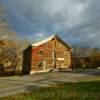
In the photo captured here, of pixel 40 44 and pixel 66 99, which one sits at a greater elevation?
pixel 40 44

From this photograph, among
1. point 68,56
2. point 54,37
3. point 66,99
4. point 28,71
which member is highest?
point 54,37

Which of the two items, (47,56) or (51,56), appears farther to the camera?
(51,56)

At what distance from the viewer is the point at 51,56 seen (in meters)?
50.0

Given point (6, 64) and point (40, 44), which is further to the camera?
point (6, 64)

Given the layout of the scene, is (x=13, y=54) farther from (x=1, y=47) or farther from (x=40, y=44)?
(x=40, y=44)

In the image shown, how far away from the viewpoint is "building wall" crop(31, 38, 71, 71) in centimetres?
4825

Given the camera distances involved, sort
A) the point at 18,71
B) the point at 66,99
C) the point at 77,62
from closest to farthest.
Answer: the point at 66,99 → the point at 18,71 → the point at 77,62

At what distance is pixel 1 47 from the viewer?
52.0m

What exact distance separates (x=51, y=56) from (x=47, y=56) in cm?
97

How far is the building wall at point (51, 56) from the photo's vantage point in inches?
1900

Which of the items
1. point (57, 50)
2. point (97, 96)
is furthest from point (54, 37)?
point (97, 96)

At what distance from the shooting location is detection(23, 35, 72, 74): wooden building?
4819 centimetres

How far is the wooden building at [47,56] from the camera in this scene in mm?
48188

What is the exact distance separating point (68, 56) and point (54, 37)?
5.33 m
